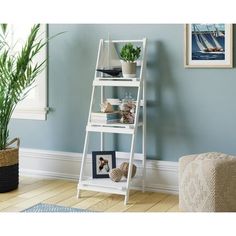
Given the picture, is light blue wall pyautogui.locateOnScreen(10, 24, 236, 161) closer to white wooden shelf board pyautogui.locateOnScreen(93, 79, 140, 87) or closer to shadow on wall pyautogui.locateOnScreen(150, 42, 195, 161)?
shadow on wall pyautogui.locateOnScreen(150, 42, 195, 161)

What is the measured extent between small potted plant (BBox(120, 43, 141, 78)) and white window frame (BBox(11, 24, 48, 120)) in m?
0.93

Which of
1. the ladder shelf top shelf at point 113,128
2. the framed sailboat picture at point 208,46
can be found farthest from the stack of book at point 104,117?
the framed sailboat picture at point 208,46

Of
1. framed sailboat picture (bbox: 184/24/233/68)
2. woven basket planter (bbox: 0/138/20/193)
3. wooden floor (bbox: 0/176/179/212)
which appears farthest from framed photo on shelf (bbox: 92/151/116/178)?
framed sailboat picture (bbox: 184/24/233/68)

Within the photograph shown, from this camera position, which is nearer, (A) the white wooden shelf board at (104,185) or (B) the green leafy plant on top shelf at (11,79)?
(A) the white wooden shelf board at (104,185)

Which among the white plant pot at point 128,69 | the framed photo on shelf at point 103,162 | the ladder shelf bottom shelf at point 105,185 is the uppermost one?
the white plant pot at point 128,69

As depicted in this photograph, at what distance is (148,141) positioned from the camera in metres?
Result: 3.58

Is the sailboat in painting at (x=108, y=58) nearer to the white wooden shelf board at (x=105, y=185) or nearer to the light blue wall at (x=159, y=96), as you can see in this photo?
the light blue wall at (x=159, y=96)

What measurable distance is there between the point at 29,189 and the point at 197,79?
1715 millimetres

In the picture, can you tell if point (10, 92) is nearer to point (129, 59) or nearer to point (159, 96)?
point (129, 59)

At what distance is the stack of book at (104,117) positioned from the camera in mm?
3355

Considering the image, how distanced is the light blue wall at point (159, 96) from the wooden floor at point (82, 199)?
0.38 m

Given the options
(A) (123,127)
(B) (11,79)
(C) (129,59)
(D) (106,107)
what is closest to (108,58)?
(C) (129,59)
